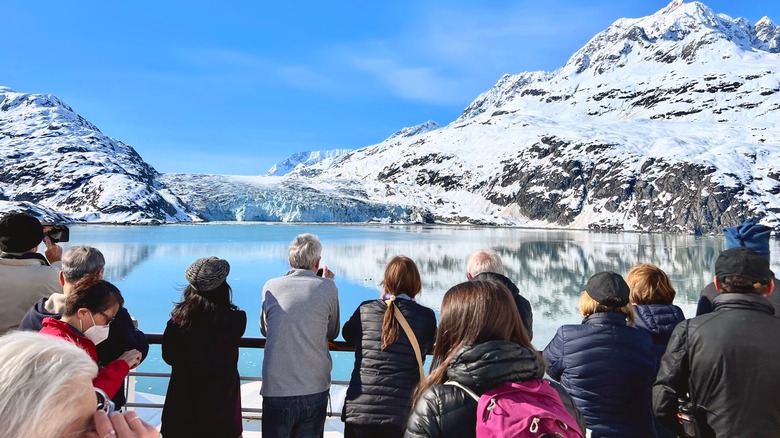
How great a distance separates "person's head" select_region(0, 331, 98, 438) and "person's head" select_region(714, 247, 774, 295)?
8.43 feet

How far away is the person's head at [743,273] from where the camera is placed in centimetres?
220

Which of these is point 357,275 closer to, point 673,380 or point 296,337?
point 296,337

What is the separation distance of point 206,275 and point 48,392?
5.00ft

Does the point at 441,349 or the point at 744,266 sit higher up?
the point at 744,266

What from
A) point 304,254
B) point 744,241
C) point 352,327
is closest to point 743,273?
point 744,241

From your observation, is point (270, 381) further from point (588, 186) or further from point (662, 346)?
point (588, 186)

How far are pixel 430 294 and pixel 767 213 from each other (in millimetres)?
70381

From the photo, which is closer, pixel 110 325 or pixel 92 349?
pixel 92 349

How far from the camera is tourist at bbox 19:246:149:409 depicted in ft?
7.25

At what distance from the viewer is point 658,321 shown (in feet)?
8.95

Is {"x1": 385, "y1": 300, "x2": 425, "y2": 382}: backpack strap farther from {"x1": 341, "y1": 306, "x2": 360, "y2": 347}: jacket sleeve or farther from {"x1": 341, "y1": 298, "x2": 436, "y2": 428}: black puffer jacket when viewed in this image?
{"x1": 341, "y1": 306, "x2": 360, "y2": 347}: jacket sleeve

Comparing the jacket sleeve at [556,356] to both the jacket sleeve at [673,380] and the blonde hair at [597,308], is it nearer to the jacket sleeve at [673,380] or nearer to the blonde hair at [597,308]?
the blonde hair at [597,308]

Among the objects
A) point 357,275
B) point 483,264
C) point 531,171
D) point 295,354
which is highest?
point 531,171

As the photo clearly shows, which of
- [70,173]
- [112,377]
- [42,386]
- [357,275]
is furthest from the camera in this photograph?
[70,173]
